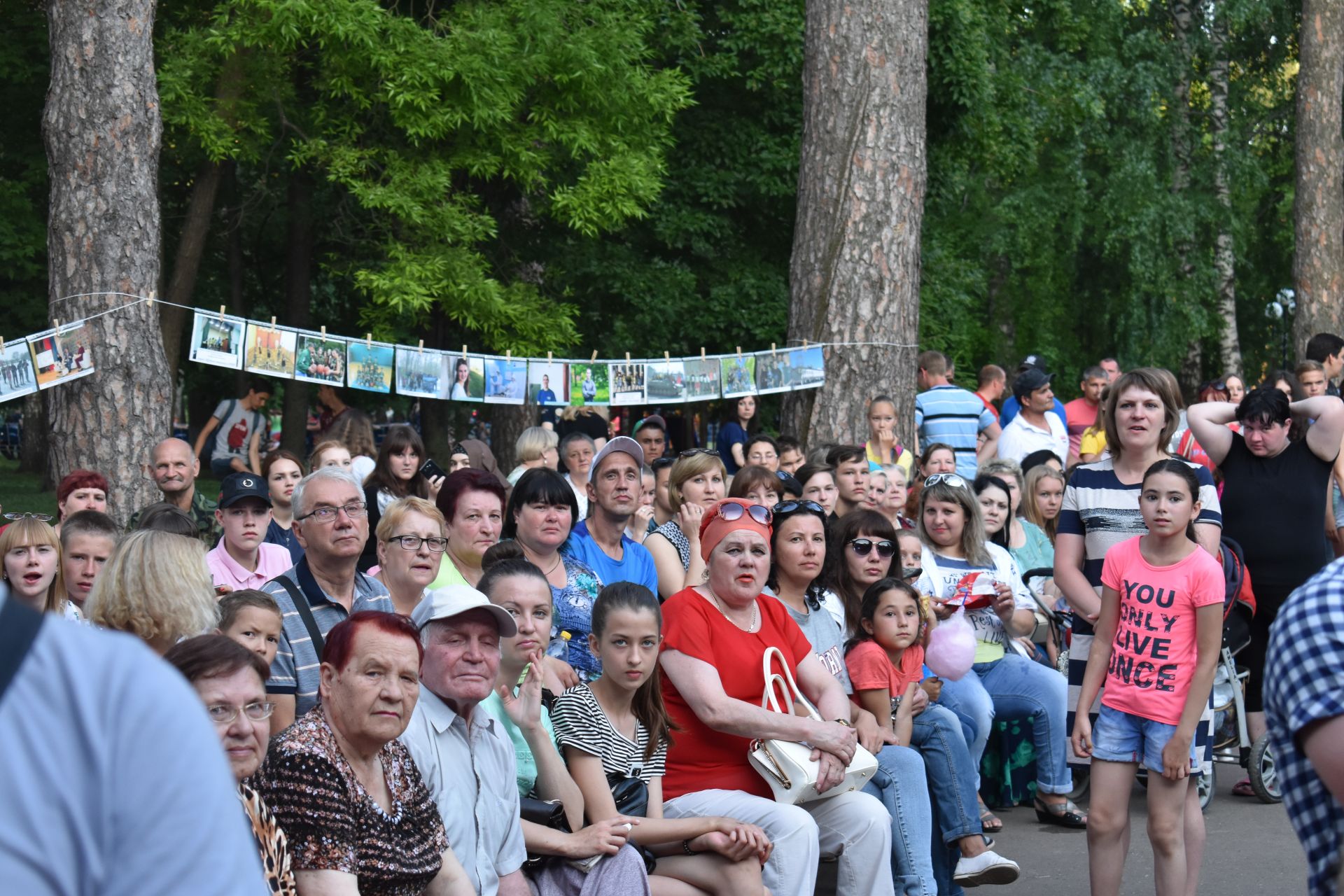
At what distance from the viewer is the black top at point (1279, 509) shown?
746 centimetres

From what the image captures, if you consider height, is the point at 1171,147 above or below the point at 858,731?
above

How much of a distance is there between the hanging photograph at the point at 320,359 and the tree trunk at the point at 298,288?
8350mm

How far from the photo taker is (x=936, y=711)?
622cm

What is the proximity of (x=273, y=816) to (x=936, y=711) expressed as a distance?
3.54m

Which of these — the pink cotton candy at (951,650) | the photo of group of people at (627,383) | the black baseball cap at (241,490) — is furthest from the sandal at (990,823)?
the photo of group of people at (627,383)

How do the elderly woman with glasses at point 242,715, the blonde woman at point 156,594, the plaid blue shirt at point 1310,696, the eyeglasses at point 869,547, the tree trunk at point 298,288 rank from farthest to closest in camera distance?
the tree trunk at point 298,288 < the eyeglasses at point 869,547 < the blonde woman at point 156,594 < the elderly woman with glasses at point 242,715 < the plaid blue shirt at point 1310,696

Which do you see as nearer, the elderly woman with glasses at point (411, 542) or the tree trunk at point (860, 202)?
the elderly woman with glasses at point (411, 542)

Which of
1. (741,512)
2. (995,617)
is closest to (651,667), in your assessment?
(741,512)

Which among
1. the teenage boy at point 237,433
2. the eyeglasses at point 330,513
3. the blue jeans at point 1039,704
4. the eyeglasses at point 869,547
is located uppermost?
the teenage boy at point 237,433

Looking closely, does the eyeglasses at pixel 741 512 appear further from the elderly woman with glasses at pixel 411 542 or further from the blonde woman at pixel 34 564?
the blonde woman at pixel 34 564

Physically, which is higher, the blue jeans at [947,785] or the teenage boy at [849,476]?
the teenage boy at [849,476]

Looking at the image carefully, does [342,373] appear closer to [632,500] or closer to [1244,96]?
[632,500]

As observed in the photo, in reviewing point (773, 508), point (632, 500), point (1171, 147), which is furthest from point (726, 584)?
point (1171, 147)

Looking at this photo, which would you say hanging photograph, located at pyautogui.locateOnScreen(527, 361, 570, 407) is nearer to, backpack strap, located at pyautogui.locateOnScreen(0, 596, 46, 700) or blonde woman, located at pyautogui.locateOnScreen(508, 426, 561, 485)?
blonde woman, located at pyautogui.locateOnScreen(508, 426, 561, 485)
